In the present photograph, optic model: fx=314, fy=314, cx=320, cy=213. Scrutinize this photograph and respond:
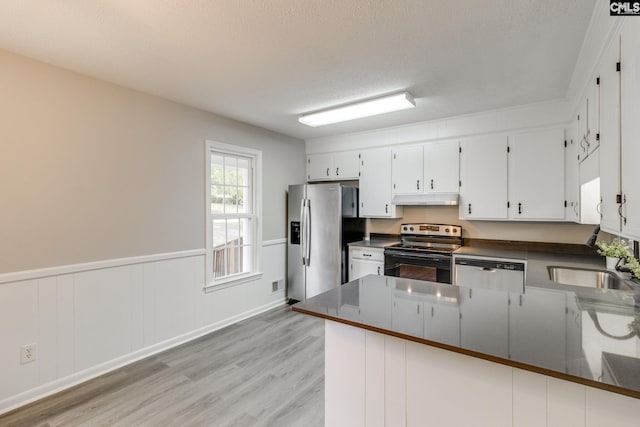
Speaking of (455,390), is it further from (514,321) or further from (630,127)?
(630,127)

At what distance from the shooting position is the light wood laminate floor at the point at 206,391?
6.77 ft

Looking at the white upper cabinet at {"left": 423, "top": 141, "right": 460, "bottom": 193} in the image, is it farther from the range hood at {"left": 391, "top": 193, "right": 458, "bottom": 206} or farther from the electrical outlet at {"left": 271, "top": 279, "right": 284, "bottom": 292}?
the electrical outlet at {"left": 271, "top": 279, "right": 284, "bottom": 292}

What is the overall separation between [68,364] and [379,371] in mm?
2494

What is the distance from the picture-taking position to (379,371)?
1418mm

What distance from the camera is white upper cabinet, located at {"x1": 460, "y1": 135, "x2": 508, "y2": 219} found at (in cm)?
346

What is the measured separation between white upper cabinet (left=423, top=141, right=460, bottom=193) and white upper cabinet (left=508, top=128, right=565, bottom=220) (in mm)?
571

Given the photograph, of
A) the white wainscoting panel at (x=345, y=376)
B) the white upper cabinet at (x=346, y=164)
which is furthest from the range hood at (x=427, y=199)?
the white wainscoting panel at (x=345, y=376)

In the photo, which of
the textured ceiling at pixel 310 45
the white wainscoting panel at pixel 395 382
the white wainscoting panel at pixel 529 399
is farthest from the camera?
the textured ceiling at pixel 310 45

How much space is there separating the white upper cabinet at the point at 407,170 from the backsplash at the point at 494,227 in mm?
360

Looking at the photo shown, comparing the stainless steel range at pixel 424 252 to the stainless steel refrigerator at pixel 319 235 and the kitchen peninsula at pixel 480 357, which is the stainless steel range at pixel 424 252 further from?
the kitchen peninsula at pixel 480 357

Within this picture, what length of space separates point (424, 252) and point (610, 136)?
215 centimetres

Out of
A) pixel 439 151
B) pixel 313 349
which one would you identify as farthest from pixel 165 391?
pixel 439 151

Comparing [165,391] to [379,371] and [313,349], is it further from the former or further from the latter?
[379,371]

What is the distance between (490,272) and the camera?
3.15 m
